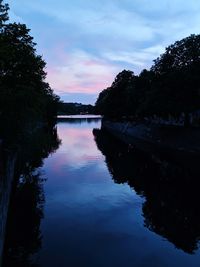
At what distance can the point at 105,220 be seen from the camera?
26672 millimetres

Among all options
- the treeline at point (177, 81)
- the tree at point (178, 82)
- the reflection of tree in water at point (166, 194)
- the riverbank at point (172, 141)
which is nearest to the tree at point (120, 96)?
the riverbank at point (172, 141)

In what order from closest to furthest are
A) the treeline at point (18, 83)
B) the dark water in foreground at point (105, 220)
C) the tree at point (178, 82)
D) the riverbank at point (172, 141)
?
the dark water in foreground at point (105, 220)
the treeline at point (18, 83)
the riverbank at point (172, 141)
the tree at point (178, 82)

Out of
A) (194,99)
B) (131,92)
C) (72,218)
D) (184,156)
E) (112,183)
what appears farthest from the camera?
(131,92)

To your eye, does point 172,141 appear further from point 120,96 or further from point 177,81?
point 120,96

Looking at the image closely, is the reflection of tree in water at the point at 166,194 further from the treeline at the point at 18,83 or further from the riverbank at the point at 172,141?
the treeline at the point at 18,83

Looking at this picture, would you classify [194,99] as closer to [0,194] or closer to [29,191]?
[29,191]

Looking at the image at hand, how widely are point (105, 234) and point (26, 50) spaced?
916 inches

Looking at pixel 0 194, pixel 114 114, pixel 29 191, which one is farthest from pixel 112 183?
pixel 114 114

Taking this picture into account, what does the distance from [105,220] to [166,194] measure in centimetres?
907

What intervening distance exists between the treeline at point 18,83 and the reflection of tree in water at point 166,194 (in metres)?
10.0

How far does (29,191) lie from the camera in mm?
33250

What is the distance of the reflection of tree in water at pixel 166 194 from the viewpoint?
80.2ft

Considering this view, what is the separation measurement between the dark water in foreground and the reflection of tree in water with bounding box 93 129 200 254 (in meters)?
0.06

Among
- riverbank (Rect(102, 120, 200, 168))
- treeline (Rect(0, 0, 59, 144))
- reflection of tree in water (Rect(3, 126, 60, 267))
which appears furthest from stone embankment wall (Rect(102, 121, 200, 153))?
reflection of tree in water (Rect(3, 126, 60, 267))
